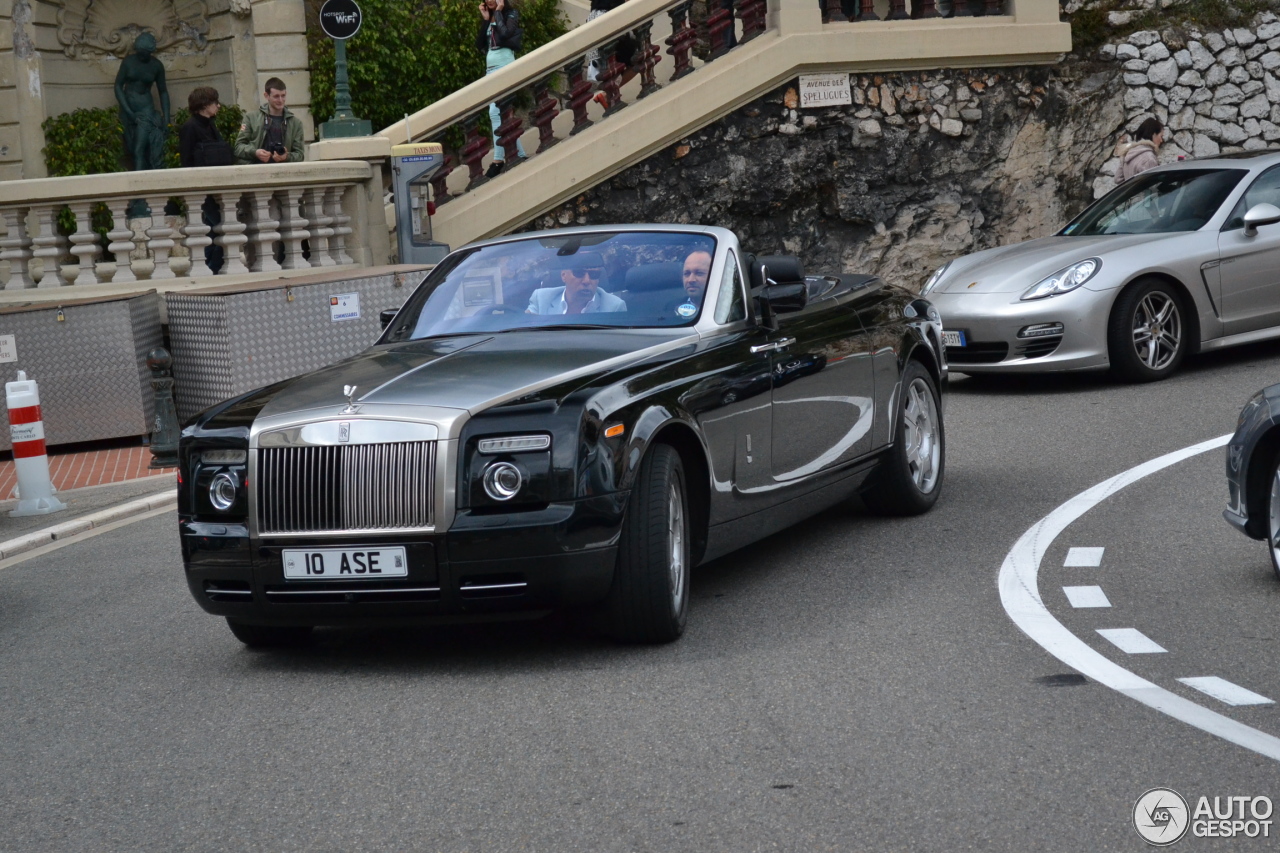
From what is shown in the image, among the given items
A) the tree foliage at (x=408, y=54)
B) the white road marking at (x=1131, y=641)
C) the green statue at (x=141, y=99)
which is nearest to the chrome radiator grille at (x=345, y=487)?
the white road marking at (x=1131, y=641)

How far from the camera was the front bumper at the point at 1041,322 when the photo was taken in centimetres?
1219

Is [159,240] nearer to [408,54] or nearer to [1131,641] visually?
[408,54]

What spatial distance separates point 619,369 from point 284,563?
139cm

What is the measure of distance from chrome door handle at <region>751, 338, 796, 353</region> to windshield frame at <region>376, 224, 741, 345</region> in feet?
0.59

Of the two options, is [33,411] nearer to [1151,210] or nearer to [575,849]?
[575,849]

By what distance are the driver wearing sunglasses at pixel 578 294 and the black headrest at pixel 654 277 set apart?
112 mm

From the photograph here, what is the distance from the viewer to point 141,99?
901 inches

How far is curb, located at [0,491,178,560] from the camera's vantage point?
945 cm

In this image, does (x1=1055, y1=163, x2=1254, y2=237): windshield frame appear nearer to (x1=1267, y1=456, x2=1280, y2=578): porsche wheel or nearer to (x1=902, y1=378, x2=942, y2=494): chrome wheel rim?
(x1=902, y1=378, x2=942, y2=494): chrome wheel rim

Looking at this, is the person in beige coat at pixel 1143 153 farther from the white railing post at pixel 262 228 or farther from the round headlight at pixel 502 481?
the round headlight at pixel 502 481

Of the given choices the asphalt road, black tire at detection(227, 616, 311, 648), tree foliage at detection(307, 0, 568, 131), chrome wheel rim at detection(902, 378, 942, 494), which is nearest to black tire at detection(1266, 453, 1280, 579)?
the asphalt road

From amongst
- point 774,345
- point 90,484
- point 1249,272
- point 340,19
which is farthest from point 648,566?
point 340,19

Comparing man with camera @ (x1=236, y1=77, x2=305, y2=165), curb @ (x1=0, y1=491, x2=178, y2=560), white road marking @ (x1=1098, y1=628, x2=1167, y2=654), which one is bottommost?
white road marking @ (x1=1098, y1=628, x2=1167, y2=654)

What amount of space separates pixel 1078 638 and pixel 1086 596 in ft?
2.22
